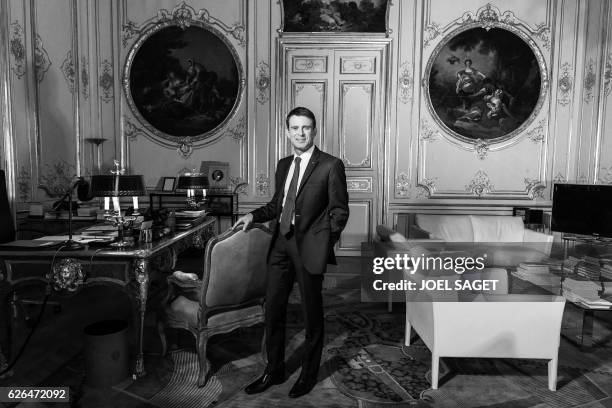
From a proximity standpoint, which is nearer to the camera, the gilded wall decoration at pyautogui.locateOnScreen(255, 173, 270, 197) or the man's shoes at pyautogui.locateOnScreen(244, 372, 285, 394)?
the man's shoes at pyautogui.locateOnScreen(244, 372, 285, 394)

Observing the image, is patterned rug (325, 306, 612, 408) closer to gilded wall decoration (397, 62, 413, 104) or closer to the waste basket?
the waste basket

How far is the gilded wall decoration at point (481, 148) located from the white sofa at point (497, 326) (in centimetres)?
337

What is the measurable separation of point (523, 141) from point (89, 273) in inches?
204

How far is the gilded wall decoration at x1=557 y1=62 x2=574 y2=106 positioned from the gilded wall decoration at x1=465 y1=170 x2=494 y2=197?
51.9 inches

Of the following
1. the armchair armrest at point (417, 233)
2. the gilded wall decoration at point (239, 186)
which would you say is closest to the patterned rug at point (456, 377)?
the armchair armrest at point (417, 233)

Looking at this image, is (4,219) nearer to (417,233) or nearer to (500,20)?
(417,233)

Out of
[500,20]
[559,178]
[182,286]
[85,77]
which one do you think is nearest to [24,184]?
[85,77]

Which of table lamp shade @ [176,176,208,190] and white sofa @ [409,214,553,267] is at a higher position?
table lamp shade @ [176,176,208,190]

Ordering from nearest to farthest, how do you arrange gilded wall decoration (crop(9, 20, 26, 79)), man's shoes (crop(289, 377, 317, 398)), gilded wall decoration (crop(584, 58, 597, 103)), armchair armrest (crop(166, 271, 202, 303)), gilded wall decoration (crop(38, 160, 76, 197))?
man's shoes (crop(289, 377, 317, 398)), armchair armrest (crop(166, 271, 202, 303)), gilded wall decoration (crop(9, 20, 26, 79)), gilded wall decoration (crop(38, 160, 76, 197)), gilded wall decoration (crop(584, 58, 597, 103))

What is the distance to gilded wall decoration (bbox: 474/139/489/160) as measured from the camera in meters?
5.38

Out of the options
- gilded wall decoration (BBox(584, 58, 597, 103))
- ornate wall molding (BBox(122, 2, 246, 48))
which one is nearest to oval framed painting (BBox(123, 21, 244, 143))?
ornate wall molding (BBox(122, 2, 246, 48))

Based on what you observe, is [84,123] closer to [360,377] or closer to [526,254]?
[360,377]

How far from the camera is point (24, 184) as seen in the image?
168 inches

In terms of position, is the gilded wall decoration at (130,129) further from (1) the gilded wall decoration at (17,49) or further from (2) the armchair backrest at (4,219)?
(2) the armchair backrest at (4,219)
